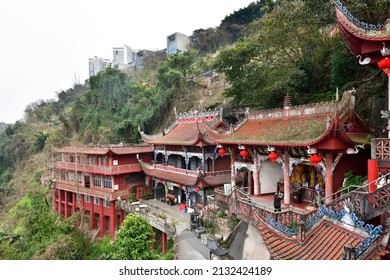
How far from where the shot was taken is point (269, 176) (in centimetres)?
1396

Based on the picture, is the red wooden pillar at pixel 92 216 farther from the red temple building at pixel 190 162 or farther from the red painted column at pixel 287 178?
the red painted column at pixel 287 178

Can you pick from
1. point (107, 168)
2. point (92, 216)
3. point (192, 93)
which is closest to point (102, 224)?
point (92, 216)

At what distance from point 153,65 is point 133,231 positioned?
163 feet

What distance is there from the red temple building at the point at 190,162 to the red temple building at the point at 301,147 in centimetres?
286

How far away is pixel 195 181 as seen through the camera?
1723cm

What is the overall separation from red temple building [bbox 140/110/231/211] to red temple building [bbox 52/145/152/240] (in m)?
1.20

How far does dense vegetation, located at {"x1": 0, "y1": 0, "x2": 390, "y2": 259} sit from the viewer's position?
14.6 metres

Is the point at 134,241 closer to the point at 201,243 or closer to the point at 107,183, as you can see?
the point at 201,243

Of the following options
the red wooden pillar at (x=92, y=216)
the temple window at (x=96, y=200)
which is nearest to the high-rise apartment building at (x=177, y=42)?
the temple window at (x=96, y=200)

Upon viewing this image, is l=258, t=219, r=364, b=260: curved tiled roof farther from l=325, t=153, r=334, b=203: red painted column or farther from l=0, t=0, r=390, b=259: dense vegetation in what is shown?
l=0, t=0, r=390, b=259: dense vegetation

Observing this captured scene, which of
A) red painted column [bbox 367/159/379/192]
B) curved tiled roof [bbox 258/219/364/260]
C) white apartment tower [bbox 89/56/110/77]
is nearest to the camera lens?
curved tiled roof [bbox 258/219/364/260]

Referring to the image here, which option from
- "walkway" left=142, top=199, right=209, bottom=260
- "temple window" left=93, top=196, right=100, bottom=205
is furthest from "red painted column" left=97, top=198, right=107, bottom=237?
"walkway" left=142, top=199, right=209, bottom=260

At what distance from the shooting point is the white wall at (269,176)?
1378cm
